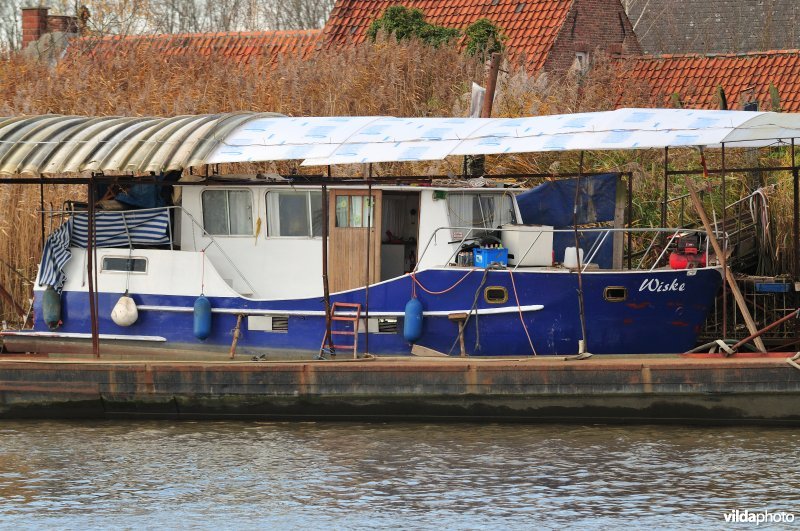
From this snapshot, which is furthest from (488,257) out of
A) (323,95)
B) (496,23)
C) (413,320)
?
(496,23)

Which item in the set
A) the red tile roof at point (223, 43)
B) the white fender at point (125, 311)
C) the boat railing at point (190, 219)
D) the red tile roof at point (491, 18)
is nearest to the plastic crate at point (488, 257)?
the boat railing at point (190, 219)

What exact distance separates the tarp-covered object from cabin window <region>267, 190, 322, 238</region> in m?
2.44

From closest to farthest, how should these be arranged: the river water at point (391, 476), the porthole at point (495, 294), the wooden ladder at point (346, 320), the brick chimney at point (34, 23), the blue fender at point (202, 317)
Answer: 1. the river water at point (391, 476)
2. the porthole at point (495, 294)
3. the wooden ladder at point (346, 320)
4. the blue fender at point (202, 317)
5. the brick chimney at point (34, 23)

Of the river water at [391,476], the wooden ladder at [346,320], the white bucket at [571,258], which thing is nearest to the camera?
the river water at [391,476]

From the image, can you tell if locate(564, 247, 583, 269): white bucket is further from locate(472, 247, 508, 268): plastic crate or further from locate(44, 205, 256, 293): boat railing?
locate(44, 205, 256, 293): boat railing

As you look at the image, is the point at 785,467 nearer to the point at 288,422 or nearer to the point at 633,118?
the point at 633,118

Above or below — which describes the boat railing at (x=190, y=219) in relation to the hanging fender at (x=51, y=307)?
above

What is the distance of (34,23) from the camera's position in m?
34.6

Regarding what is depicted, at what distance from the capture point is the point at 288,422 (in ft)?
53.7

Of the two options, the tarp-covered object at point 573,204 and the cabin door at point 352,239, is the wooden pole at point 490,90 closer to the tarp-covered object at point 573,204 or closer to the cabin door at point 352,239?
the tarp-covered object at point 573,204

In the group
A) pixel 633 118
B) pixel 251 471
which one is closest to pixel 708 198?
pixel 633 118

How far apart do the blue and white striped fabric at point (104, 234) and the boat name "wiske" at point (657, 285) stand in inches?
228

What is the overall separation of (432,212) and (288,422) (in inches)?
118

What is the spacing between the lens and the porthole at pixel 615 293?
1554 centimetres
